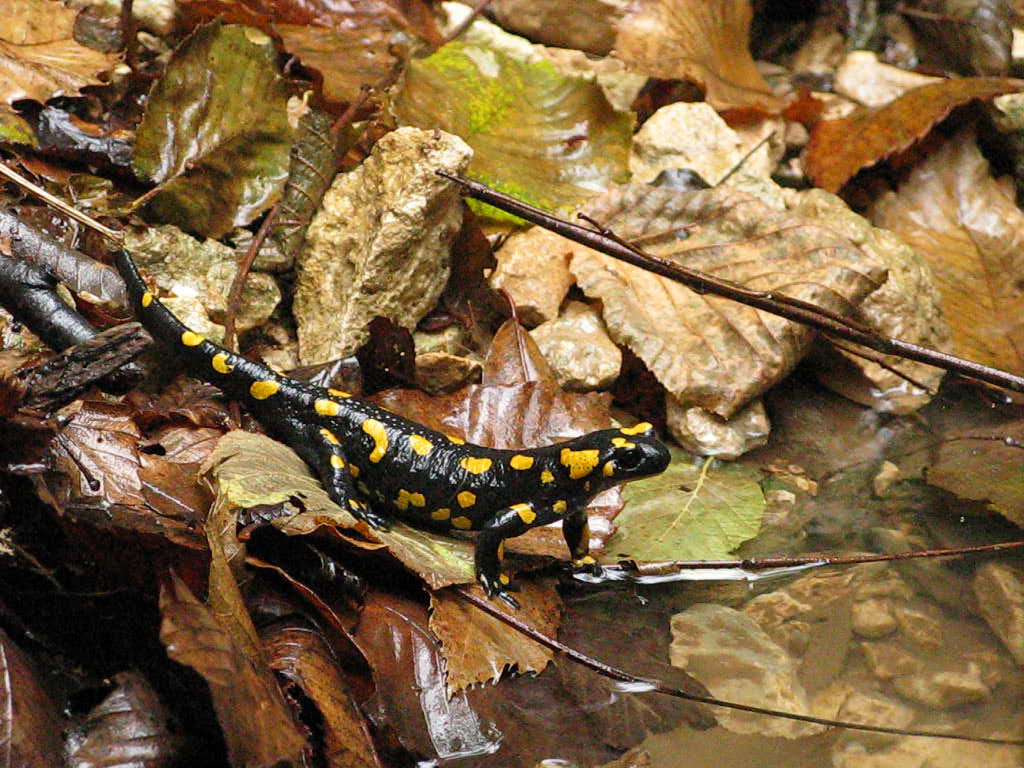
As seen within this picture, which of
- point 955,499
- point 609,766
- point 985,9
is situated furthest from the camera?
point 985,9

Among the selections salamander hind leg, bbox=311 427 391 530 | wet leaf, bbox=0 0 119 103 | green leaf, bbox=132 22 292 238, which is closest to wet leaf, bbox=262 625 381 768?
salamander hind leg, bbox=311 427 391 530

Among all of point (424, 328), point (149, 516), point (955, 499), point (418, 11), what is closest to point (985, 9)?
point (418, 11)

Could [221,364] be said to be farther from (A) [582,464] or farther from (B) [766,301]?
(B) [766,301]

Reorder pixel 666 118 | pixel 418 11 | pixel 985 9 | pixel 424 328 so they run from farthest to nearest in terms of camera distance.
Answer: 1. pixel 985 9
2. pixel 418 11
3. pixel 666 118
4. pixel 424 328

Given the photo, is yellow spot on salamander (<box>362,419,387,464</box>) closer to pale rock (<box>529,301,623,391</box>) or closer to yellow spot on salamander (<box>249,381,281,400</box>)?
yellow spot on salamander (<box>249,381,281,400</box>)

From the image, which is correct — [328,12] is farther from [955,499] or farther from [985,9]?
[985,9]

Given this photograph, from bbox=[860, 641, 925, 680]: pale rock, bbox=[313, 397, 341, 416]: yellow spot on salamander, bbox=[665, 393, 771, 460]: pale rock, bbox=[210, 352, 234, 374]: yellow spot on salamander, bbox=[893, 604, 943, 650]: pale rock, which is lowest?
bbox=[665, 393, 771, 460]: pale rock

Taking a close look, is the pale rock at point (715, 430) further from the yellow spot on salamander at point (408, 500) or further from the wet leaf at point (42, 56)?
the wet leaf at point (42, 56)
